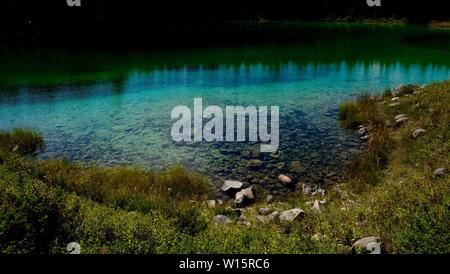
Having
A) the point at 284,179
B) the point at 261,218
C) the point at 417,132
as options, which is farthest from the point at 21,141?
the point at 417,132

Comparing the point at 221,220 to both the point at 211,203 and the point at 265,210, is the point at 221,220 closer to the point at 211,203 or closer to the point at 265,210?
the point at 265,210

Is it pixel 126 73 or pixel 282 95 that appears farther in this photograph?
pixel 126 73

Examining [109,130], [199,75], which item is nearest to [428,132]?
[109,130]

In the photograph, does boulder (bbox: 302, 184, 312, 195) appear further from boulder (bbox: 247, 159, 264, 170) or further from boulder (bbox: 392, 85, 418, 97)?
boulder (bbox: 392, 85, 418, 97)

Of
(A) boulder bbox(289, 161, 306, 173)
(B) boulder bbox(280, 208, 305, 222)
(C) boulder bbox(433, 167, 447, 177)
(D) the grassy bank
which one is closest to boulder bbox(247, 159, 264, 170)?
(A) boulder bbox(289, 161, 306, 173)

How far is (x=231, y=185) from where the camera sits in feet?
41.9

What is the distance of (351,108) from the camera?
2050 centimetres

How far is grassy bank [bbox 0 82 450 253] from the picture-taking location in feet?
23.0

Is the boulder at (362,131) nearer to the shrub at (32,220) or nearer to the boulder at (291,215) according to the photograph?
the boulder at (291,215)

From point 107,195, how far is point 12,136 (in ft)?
27.5
